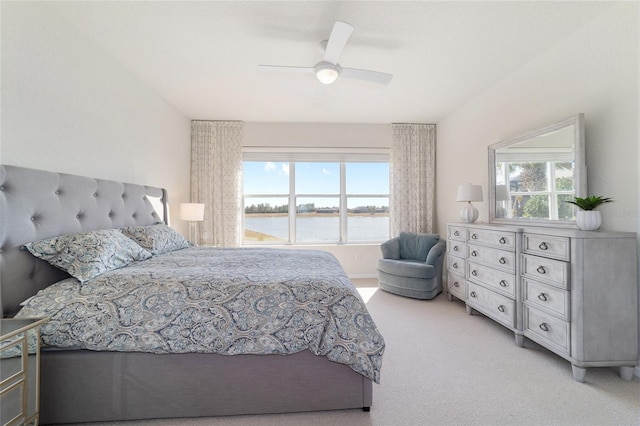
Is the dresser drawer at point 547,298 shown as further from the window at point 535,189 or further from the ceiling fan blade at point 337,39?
the ceiling fan blade at point 337,39

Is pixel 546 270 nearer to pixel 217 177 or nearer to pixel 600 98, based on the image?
pixel 600 98

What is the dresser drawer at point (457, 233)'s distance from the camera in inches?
123

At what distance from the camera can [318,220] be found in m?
4.75

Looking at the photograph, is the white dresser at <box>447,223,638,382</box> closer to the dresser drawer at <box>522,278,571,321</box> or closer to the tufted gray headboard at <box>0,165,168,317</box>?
the dresser drawer at <box>522,278,571,321</box>

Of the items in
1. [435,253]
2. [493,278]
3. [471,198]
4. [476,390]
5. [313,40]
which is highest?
[313,40]

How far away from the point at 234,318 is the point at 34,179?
1609 millimetres

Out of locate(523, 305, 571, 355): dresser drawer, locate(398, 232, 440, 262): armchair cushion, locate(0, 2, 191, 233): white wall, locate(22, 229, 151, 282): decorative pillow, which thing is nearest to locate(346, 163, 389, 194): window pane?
locate(398, 232, 440, 262): armchair cushion

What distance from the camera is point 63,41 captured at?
2.06 meters

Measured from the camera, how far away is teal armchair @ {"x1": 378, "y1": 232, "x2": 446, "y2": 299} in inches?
137

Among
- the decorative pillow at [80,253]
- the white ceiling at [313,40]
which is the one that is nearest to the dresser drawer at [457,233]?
the white ceiling at [313,40]

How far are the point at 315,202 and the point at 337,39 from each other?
3.01 meters

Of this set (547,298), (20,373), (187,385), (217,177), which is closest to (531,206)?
(547,298)

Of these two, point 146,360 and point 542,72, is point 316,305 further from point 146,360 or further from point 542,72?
point 542,72

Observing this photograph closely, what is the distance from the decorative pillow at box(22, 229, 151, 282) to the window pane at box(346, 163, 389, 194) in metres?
3.61
